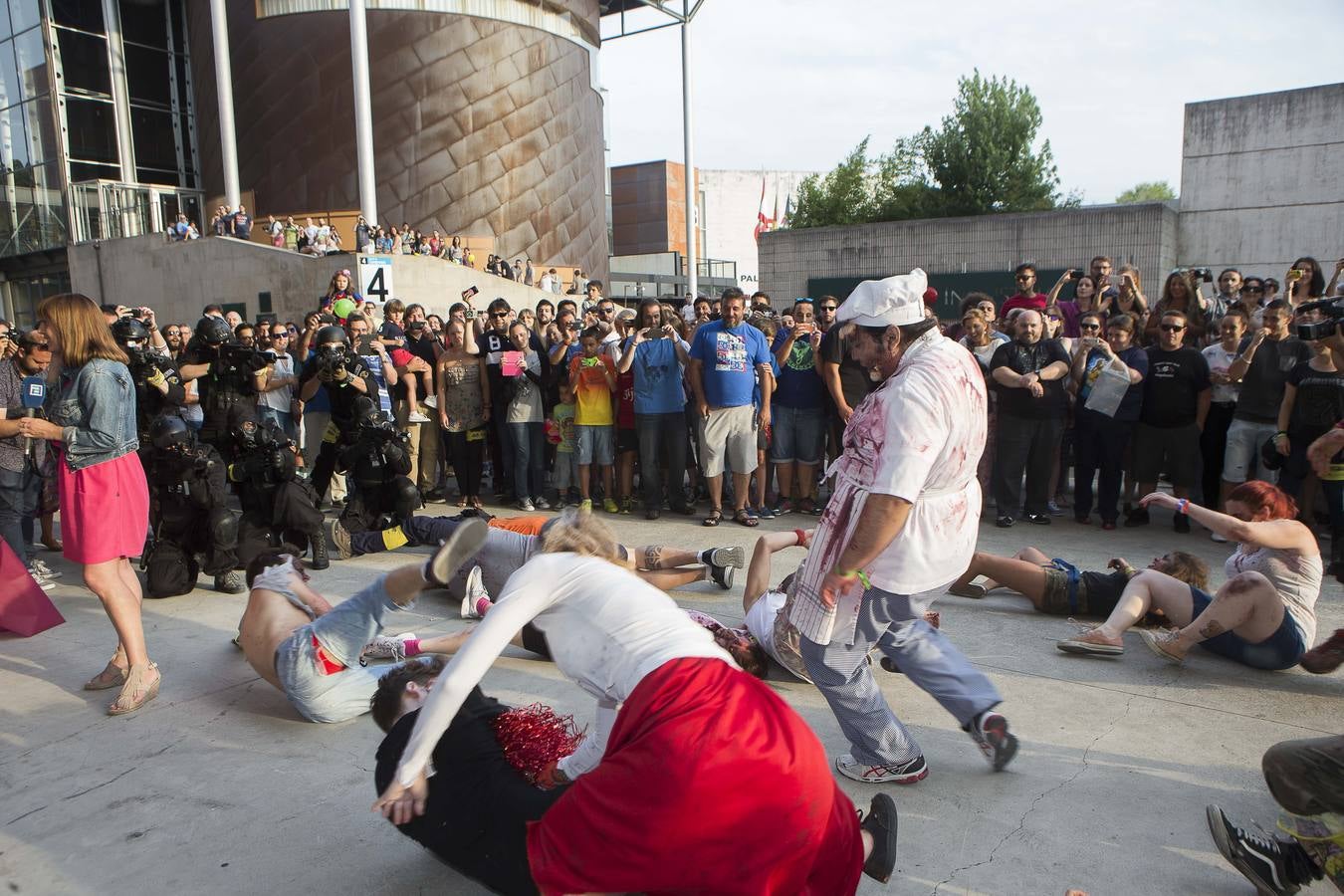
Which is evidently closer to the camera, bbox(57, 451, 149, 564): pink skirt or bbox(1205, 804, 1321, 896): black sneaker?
bbox(1205, 804, 1321, 896): black sneaker

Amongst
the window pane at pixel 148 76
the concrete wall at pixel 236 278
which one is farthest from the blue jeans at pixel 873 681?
the window pane at pixel 148 76

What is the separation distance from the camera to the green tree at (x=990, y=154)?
3403cm

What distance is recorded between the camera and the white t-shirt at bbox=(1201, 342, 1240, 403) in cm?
689

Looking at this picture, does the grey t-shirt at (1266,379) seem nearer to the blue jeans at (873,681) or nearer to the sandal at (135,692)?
the blue jeans at (873,681)

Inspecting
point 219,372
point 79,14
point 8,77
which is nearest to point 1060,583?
point 219,372

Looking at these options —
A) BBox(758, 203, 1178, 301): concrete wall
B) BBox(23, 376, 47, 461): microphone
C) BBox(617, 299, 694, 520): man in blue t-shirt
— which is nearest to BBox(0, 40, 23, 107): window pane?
BBox(758, 203, 1178, 301): concrete wall

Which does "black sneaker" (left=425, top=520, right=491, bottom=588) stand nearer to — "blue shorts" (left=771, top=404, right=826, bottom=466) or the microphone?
the microphone

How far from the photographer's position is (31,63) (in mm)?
24594

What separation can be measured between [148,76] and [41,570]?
87.6 feet

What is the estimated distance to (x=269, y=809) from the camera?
3.10 metres

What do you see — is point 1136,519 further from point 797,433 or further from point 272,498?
point 272,498

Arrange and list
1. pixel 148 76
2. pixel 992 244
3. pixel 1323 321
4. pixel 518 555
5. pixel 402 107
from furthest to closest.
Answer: pixel 148 76, pixel 402 107, pixel 992 244, pixel 518 555, pixel 1323 321

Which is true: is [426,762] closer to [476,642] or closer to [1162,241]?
[476,642]

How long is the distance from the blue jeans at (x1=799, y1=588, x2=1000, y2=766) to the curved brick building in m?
25.9
